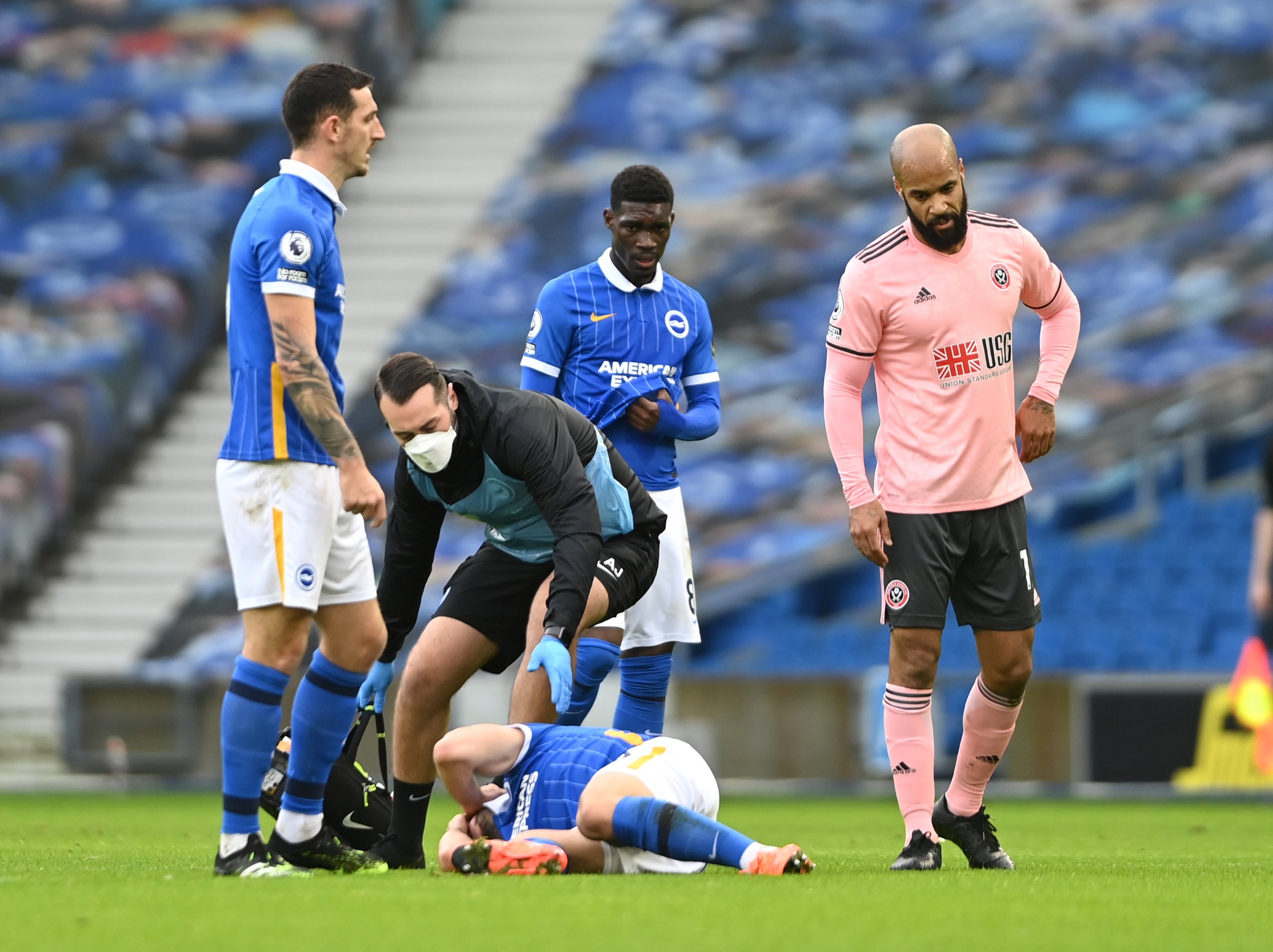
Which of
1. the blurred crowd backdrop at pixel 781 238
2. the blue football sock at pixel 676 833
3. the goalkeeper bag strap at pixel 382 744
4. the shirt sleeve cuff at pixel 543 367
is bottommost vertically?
the blue football sock at pixel 676 833

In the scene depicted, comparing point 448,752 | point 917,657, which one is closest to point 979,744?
point 917,657

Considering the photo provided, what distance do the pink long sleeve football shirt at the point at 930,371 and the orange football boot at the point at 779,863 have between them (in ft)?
3.75

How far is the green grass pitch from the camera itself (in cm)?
372

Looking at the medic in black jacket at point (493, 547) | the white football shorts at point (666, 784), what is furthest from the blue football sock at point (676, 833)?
the medic in black jacket at point (493, 547)

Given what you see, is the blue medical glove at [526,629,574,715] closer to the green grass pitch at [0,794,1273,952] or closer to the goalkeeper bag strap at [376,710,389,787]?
the green grass pitch at [0,794,1273,952]

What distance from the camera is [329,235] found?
17.3 ft

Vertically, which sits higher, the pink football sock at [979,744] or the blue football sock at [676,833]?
the pink football sock at [979,744]

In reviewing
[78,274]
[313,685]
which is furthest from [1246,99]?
[313,685]

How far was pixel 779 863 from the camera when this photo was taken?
496 cm

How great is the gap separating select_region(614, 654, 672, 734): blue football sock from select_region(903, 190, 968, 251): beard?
2030 millimetres

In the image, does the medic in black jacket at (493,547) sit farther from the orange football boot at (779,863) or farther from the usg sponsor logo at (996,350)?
the usg sponsor logo at (996,350)

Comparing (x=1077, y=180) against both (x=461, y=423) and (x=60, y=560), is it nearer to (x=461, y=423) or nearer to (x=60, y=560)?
(x=60, y=560)

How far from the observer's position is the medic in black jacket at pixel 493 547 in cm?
527

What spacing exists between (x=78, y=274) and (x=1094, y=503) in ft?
32.4
